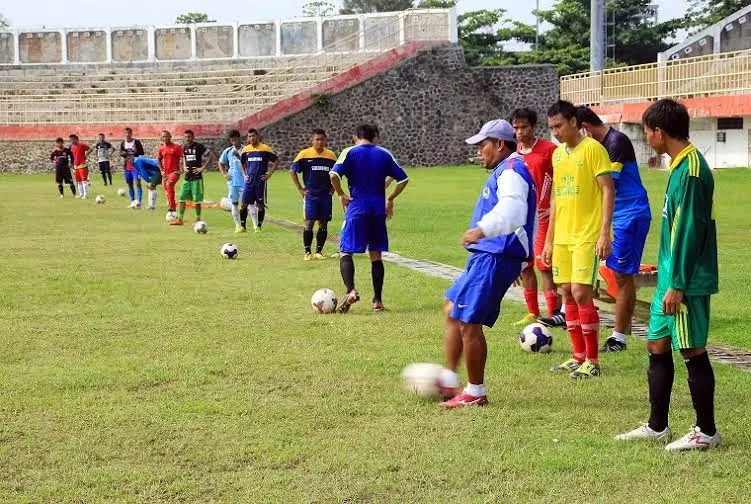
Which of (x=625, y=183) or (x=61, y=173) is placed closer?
(x=625, y=183)

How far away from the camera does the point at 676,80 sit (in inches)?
1531

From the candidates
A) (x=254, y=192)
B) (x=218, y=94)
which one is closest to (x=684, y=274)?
(x=254, y=192)

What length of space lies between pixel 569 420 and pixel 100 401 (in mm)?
2887

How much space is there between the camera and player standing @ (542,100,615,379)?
7.76 m

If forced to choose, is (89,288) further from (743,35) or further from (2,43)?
(2,43)

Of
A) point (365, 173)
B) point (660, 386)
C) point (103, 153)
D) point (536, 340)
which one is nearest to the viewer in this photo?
point (660, 386)

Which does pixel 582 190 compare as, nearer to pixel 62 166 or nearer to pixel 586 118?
pixel 586 118

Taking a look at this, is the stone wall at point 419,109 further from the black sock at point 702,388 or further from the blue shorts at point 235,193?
the black sock at point 702,388

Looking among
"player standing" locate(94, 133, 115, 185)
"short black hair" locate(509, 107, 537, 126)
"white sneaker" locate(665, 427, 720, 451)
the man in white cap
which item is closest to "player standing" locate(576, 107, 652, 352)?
"short black hair" locate(509, 107, 537, 126)

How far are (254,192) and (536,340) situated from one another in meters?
11.5

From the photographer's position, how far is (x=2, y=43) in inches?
2256

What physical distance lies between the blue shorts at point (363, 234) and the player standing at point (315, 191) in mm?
4354

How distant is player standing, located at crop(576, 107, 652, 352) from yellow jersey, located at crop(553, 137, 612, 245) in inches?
15.6

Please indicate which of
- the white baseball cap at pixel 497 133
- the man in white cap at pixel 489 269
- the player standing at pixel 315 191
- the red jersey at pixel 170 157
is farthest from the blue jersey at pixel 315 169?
the man in white cap at pixel 489 269
